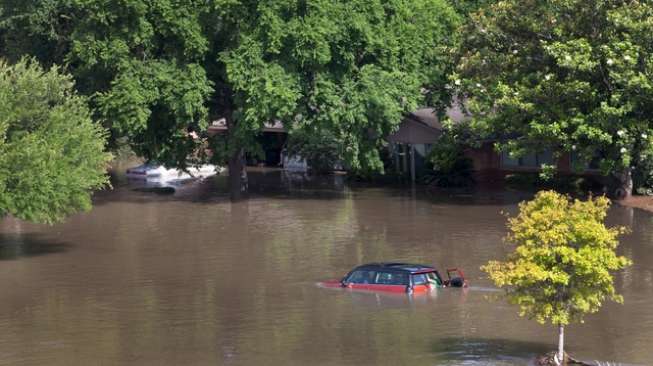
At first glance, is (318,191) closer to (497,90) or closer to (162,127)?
(162,127)

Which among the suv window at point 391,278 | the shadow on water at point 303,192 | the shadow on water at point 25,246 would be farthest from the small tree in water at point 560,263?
the shadow on water at point 303,192

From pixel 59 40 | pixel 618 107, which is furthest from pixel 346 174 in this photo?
pixel 618 107

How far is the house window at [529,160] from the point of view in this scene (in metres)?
56.5

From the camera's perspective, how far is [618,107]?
44.2 meters

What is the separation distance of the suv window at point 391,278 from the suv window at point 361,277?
23 cm

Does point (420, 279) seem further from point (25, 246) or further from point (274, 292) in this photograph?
point (25, 246)

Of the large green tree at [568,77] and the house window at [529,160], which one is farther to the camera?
the house window at [529,160]

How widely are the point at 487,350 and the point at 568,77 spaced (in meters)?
22.4

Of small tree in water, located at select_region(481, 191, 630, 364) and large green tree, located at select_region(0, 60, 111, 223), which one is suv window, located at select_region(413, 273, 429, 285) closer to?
small tree in water, located at select_region(481, 191, 630, 364)

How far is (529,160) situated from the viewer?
190 ft

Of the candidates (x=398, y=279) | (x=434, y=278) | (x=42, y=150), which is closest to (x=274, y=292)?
(x=398, y=279)

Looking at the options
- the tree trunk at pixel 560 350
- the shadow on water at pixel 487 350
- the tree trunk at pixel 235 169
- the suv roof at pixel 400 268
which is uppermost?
the tree trunk at pixel 235 169

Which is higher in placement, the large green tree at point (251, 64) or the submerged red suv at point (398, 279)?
the large green tree at point (251, 64)

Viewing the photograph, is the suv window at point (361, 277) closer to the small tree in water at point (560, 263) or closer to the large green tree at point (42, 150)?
the small tree in water at point (560, 263)
